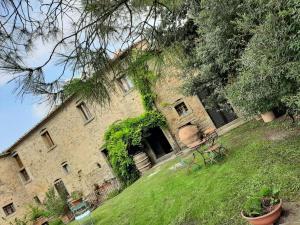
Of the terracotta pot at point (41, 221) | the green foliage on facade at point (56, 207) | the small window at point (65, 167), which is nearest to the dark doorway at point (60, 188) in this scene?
the small window at point (65, 167)

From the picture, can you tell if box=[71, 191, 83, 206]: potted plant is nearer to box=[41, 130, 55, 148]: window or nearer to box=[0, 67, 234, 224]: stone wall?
box=[0, 67, 234, 224]: stone wall

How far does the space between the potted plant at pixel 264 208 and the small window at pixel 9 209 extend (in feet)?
70.9

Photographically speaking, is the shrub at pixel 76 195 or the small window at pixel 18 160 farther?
the small window at pixel 18 160

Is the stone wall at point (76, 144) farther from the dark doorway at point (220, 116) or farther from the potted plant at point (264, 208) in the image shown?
Answer: the potted plant at point (264, 208)

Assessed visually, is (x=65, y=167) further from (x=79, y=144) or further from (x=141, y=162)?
(x=141, y=162)

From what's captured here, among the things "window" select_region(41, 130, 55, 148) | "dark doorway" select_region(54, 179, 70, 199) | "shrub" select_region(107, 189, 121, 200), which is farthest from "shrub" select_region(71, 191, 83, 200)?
"shrub" select_region(107, 189, 121, 200)

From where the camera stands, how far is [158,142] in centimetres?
1900

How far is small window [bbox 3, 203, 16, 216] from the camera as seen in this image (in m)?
24.1

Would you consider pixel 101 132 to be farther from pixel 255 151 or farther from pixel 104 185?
pixel 255 151

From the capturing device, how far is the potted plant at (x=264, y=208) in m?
5.70

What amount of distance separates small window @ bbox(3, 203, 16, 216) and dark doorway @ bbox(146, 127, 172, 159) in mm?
11578

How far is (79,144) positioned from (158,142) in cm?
516

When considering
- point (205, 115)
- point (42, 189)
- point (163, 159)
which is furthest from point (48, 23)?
point (42, 189)

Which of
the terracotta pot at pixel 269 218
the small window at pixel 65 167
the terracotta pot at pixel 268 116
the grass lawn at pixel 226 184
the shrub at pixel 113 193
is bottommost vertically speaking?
the terracotta pot at pixel 269 218
